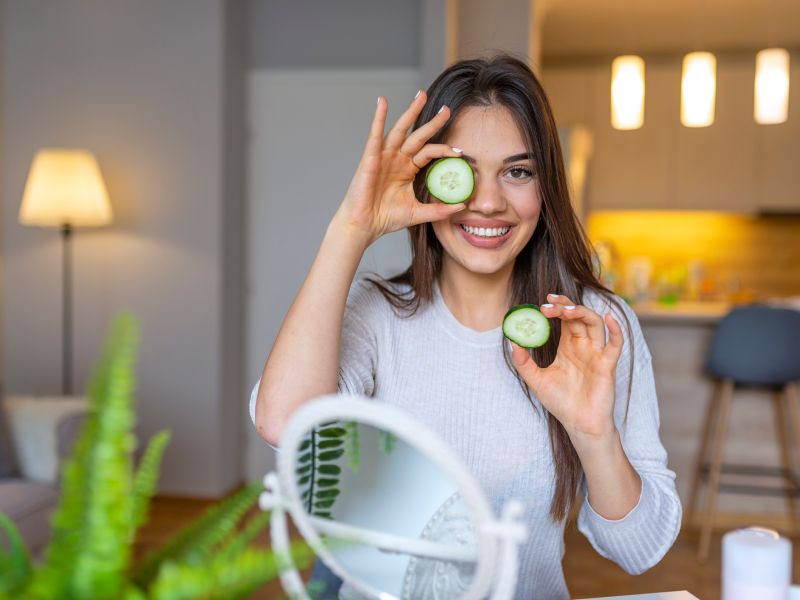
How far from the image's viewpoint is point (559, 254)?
1376 millimetres

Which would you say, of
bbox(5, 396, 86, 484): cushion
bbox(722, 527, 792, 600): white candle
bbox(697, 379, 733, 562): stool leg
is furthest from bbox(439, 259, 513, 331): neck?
bbox(697, 379, 733, 562): stool leg

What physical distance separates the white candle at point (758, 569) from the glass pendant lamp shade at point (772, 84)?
3.16m

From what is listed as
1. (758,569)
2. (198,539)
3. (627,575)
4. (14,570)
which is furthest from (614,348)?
(627,575)

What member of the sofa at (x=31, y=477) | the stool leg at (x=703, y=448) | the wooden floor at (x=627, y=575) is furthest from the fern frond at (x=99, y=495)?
the stool leg at (x=703, y=448)

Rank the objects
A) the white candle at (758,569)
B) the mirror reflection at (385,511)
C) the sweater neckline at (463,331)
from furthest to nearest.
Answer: the sweater neckline at (463,331)
the white candle at (758,569)
the mirror reflection at (385,511)

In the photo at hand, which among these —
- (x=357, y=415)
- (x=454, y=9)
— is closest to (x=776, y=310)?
(x=454, y=9)

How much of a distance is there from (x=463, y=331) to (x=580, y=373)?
1.10 ft

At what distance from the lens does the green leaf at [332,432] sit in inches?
31.2

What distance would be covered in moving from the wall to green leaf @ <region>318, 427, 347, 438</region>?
3.85m

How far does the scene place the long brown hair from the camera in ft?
4.24

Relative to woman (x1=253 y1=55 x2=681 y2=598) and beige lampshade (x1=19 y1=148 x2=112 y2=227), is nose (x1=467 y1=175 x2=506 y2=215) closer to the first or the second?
woman (x1=253 y1=55 x2=681 y2=598)

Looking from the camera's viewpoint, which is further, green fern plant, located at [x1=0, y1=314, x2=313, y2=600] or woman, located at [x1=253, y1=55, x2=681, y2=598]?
woman, located at [x1=253, y1=55, x2=681, y2=598]

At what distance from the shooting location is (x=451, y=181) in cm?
124

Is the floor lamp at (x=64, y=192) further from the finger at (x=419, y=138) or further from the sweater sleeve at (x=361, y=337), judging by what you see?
the finger at (x=419, y=138)
